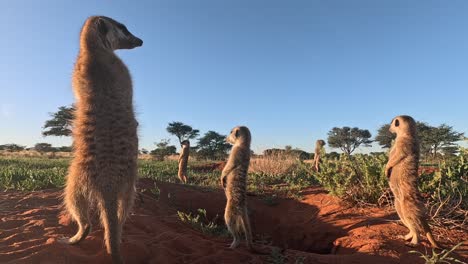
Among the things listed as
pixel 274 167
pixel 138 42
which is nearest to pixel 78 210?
pixel 138 42

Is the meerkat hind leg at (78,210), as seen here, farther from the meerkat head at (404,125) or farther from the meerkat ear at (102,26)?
the meerkat head at (404,125)

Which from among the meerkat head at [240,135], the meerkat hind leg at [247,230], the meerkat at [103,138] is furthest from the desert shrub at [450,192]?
the meerkat at [103,138]

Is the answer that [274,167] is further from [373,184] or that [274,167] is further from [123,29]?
[123,29]

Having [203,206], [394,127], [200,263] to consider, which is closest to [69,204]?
[200,263]

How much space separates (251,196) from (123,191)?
16.5 ft

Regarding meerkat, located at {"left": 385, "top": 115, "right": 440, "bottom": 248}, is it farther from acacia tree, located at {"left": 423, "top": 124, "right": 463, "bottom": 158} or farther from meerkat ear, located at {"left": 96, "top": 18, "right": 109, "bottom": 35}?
acacia tree, located at {"left": 423, "top": 124, "right": 463, "bottom": 158}

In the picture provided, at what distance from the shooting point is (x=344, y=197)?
632 centimetres

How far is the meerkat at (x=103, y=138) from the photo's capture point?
2652 millimetres

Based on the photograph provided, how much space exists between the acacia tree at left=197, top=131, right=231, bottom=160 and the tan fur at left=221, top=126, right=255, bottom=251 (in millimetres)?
21309

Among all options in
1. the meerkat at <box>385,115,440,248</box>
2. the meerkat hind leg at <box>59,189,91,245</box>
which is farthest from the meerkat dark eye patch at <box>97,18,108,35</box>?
the meerkat at <box>385,115,440,248</box>

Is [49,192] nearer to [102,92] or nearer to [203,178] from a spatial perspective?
[102,92]

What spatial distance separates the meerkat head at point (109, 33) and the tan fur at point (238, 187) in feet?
7.63

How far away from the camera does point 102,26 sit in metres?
2.99

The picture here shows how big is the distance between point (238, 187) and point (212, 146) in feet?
83.6
